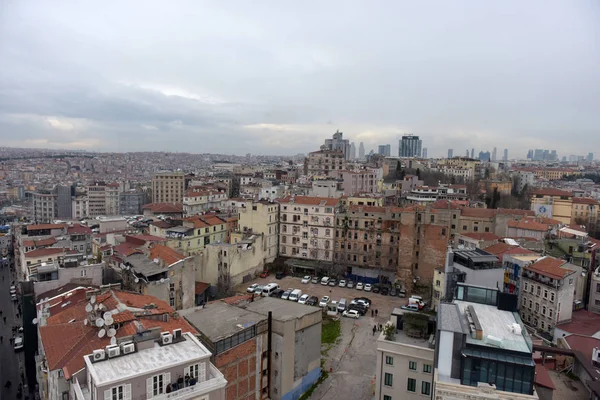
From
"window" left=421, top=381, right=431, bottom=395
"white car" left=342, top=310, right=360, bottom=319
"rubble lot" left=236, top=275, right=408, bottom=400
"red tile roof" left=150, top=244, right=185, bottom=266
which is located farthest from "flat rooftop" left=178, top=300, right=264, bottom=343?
"white car" left=342, top=310, right=360, bottom=319

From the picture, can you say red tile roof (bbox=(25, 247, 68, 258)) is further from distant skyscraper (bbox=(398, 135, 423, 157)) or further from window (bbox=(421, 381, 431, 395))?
distant skyscraper (bbox=(398, 135, 423, 157))

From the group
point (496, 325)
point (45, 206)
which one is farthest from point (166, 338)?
point (45, 206)

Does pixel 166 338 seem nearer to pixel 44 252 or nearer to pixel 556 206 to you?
pixel 44 252

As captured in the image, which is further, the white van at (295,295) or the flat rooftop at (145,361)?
the white van at (295,295)

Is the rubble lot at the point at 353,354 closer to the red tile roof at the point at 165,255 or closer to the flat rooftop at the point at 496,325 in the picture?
the flat rooftop at the point at 496,325

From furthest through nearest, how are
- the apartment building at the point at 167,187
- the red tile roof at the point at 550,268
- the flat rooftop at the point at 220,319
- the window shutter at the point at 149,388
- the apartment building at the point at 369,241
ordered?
the apartment building at the point at 167,187
the apartment building at the point at 369,241
the red tile roof at the point at 550,268
the flat rooftop at the point at 220,319
the window shutter at the point at 149,388

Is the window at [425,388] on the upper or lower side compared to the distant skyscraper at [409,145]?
lower

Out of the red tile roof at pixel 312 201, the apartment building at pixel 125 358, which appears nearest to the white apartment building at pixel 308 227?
the red tile roof at pixel 312 201
